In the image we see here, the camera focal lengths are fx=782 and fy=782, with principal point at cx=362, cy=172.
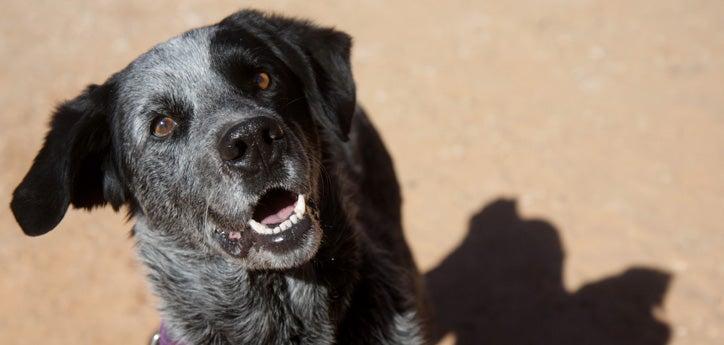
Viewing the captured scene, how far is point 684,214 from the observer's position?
5246mm

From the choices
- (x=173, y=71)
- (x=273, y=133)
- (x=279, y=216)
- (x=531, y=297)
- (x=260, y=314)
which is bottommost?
(x=531, y=297)

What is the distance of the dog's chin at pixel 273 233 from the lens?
9.35ft

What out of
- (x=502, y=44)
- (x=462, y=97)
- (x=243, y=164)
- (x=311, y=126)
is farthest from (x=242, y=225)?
(x=502, y=44)

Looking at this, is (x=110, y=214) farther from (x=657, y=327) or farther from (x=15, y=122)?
(x=657, y=327)

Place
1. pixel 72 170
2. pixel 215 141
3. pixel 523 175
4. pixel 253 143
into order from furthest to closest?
pixel 523 175, pixel 72 170, pixel 215 141, pixel 253 143

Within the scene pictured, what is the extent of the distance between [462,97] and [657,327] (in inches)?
114

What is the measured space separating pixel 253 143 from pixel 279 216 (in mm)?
390

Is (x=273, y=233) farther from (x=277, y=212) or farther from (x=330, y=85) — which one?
(x=330, y=85)

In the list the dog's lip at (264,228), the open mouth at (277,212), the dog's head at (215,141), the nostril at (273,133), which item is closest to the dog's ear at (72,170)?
the dog's head at (215,141)

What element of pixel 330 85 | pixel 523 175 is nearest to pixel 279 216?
pixel 330 85

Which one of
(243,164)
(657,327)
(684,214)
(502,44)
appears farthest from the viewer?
(502,44)

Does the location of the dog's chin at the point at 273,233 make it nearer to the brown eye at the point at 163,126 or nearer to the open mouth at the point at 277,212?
the open mouth at the point at 277,212

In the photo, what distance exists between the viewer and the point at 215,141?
2834mm

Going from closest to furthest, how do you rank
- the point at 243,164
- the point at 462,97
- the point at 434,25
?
1. the point at 243,164
2. the point at 462,97
3. the point at 434,25
